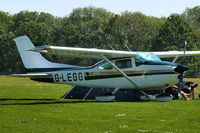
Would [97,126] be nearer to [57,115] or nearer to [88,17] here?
[57,115]

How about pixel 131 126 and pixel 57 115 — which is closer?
pixel 131 126

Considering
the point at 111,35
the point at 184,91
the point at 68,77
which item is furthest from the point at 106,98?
the point at 111,35

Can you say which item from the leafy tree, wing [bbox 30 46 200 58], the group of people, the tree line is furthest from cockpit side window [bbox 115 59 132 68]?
the leafy tree

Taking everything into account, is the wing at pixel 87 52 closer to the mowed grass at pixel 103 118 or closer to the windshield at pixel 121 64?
the windshield at pixel 121 64

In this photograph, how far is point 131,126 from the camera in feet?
42.2

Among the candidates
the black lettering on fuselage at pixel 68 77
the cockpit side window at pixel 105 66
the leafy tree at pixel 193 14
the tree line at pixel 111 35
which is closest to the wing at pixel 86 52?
the cockpit side window at pixel 105 66

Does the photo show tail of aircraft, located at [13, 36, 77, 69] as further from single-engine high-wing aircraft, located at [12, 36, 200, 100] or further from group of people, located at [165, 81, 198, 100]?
group of people, located at [165, 81, 198, 100]

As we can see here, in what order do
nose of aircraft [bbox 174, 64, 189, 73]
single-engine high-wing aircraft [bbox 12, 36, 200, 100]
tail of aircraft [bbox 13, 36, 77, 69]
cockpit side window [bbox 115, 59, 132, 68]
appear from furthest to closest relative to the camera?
1. tail of aircraft [bbox 13, 36, 77, 69]
2. cockpit side window [bbox 115, 59, 132, 68]
3. single-engine high-wing aircraft [bbox 12, 36, 200, 100]
4. nose of aircraft [bbox 174, 64, 189, 73]

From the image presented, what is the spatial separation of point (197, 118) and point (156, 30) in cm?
6704

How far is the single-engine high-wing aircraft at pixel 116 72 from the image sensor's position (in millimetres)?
20219

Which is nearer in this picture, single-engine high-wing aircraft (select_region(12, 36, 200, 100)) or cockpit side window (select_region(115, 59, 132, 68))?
single-engine high-wing aircraft (select_region(12, 36, 200, 100))

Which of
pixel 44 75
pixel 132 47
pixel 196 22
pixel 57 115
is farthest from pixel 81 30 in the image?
pixel 57 115

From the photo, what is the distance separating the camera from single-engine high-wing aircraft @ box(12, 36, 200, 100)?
20219mm

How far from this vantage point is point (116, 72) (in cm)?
2130
